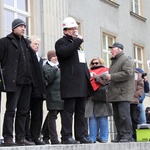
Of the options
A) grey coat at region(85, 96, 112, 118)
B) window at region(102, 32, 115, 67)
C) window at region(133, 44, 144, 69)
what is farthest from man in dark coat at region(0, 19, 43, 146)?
window at region(133, 44, 144, 69)

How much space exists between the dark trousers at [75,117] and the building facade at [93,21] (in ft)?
18.2

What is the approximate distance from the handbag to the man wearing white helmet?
2120 mm

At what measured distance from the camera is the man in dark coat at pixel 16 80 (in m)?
8.27

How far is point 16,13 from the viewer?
51.1ft

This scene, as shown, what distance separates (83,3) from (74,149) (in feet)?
36.2

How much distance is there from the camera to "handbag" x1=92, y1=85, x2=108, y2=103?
11336mm

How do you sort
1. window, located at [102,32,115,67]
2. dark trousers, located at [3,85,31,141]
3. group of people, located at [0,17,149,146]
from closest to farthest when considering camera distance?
dark trousers, located at [3,85,31,141] → group of people, located at [0,17,149,146] → window, located at [102,32,115,67]

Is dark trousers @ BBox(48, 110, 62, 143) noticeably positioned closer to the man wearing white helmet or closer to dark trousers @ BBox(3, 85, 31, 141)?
the man wearing white helmet

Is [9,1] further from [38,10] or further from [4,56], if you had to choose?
[4,56]

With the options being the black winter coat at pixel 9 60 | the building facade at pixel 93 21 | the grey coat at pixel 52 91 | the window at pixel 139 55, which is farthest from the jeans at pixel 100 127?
the window at pixel 139 55

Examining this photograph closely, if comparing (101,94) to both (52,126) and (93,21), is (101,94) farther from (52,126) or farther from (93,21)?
(93,21)

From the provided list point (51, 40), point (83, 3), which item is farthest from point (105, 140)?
point (83, 3)

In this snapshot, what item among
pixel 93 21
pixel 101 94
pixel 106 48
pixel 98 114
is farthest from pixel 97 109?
pixel 106 48

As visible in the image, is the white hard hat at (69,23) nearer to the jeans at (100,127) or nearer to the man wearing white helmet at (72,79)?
the man wearing white helmet at (72,79)
